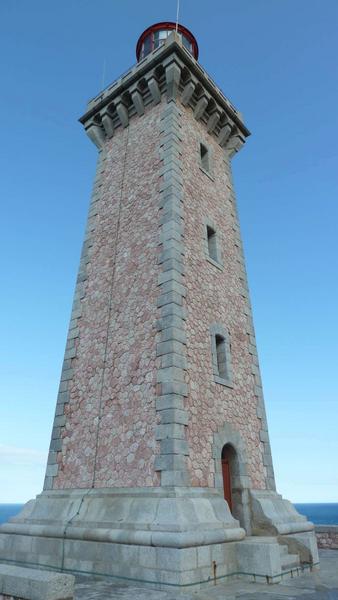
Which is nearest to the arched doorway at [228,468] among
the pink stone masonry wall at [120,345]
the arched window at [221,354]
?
the arched window at [221,354]

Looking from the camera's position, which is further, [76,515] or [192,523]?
[76,515]

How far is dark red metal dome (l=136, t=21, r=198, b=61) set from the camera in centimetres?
1711

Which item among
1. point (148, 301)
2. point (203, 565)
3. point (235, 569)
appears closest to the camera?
point (203, 565)

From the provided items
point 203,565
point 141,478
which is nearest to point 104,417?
point 141,478

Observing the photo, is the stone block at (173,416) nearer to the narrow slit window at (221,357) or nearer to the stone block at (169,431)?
the stone block at (169,431)

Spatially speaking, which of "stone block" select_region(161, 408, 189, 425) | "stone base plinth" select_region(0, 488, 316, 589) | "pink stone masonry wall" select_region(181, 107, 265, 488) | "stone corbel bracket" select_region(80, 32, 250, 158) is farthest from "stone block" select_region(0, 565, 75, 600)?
"stone corbel bracket" select_region(80, 32, 250, 158)

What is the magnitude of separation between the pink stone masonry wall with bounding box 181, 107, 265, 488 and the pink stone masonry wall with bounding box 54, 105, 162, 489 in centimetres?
86

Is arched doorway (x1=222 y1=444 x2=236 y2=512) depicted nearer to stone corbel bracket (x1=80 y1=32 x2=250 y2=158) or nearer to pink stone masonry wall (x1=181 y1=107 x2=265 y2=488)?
pink stone masonry wall (x1=181 y1=107 x2=265 y2=488)

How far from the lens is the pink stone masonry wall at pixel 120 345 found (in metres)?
8.34

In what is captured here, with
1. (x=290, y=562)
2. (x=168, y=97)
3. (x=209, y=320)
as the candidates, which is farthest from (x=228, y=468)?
(x=168, y=97)

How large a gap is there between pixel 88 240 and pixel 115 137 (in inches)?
176

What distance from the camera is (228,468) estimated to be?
9.32m

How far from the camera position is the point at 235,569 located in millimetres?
7168

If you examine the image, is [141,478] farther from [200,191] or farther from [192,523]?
[200,191]
